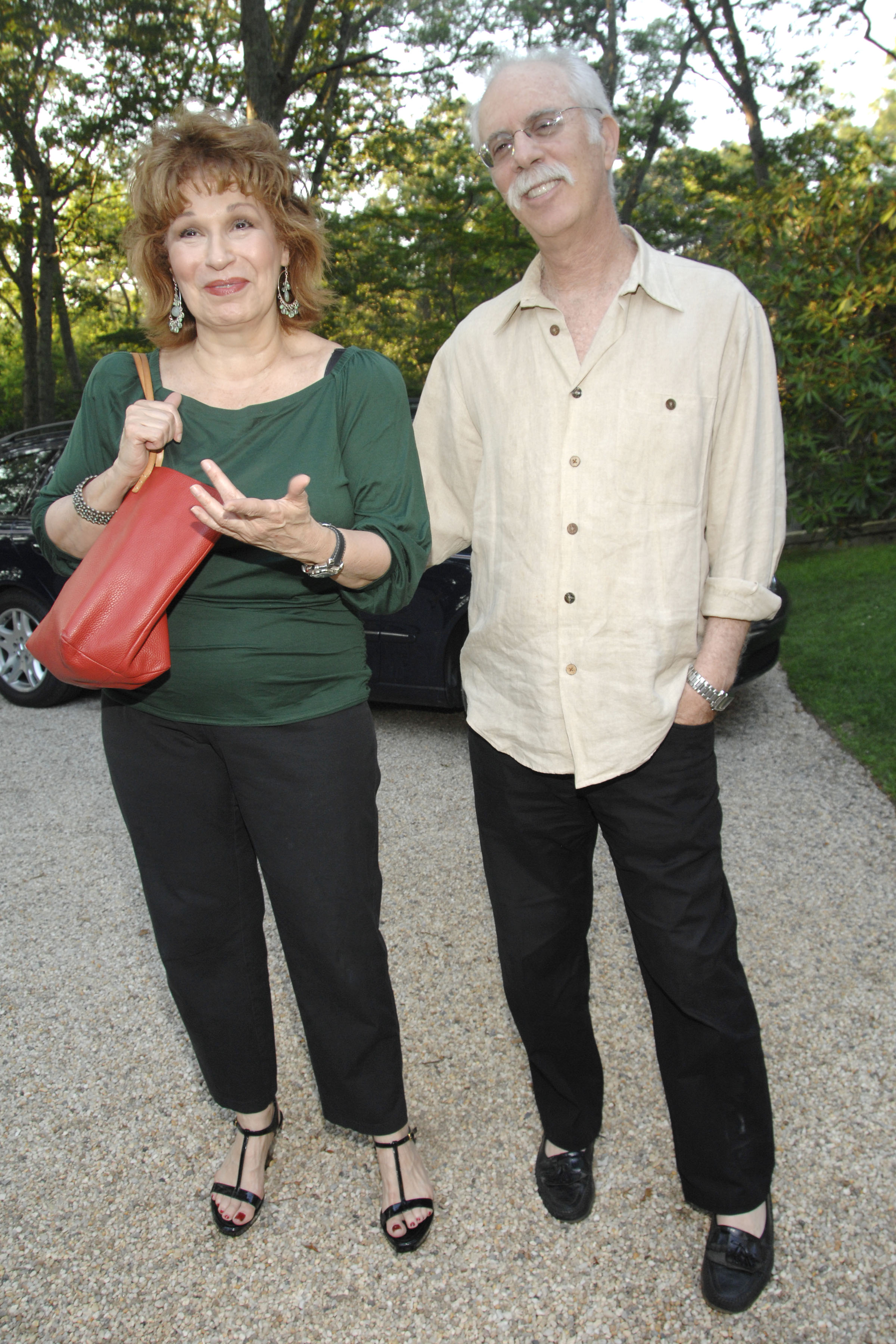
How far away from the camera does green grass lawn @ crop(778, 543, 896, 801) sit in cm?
546

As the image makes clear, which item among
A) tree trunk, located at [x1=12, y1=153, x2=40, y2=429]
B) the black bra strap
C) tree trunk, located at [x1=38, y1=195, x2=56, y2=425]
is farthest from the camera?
tree trunk, located at [x1=12, y1=153, x2=40, y2=429]

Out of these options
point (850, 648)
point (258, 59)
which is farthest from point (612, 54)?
point (850, 648)

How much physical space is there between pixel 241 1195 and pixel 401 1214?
1.26 feet

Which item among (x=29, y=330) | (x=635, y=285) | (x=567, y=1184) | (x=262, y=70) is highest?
(x=262, y=70)

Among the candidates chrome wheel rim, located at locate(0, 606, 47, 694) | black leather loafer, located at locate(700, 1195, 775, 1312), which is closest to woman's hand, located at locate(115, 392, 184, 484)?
black leather loafer, located at locate(700, 1195, 775, 1312)

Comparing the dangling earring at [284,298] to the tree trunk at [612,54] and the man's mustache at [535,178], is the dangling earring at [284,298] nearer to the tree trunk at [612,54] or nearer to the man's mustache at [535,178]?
the man's mustache at [535,178]

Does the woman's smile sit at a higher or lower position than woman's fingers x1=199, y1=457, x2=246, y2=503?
higher

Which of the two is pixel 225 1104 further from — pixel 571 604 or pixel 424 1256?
pixel 571 604

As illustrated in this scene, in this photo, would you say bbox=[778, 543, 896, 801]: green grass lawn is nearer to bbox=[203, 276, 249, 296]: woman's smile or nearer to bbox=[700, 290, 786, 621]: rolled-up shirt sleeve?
bbox=[700, 290, 786, 621]: rolled-up shirt sleeve

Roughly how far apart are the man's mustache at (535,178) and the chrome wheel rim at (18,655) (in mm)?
5741

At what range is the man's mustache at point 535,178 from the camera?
5.99ft

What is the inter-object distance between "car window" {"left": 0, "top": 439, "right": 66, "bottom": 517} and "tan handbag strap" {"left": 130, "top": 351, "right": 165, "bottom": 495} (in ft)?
16.8

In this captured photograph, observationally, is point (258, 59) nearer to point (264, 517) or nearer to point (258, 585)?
point (258, 585)

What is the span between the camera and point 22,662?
22.8 ft
